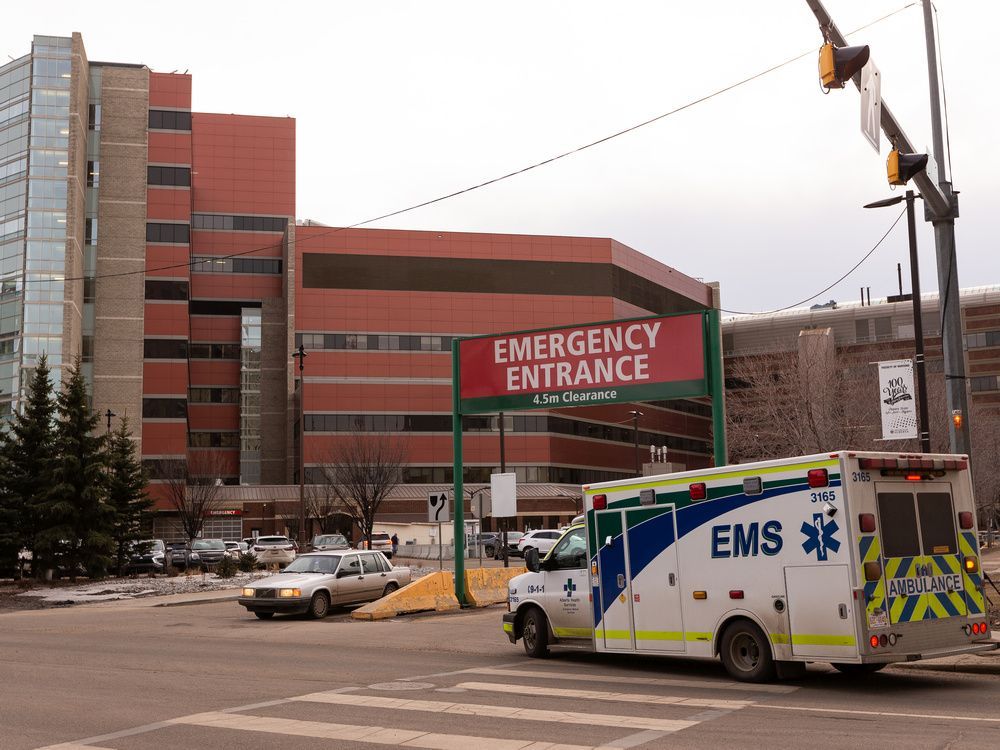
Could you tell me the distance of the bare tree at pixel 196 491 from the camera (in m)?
64.6

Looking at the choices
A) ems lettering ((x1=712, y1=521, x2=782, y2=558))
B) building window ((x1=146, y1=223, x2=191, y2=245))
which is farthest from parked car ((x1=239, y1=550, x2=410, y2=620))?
building window ((x1=146, y1=223, x2=191, y2=245))

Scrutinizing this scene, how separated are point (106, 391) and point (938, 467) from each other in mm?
84552

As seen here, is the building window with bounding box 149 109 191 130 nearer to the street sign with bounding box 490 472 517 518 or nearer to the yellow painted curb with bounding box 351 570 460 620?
the street sign with bounding box 490 472 517 518

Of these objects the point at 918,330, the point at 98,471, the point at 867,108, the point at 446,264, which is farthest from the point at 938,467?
the point at 446,264

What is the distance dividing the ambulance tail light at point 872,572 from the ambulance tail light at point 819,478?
901 millimetres

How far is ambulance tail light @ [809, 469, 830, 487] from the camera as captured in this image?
35.5 feet

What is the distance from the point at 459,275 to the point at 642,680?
8090 centimetres

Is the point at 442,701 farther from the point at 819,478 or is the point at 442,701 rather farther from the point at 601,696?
the point at 819,478

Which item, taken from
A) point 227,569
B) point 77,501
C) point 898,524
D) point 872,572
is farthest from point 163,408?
point 872,572

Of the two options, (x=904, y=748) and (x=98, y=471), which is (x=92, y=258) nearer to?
(x=98, y=471)

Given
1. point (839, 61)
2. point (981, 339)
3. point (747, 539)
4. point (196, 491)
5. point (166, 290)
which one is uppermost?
point (166, 290)

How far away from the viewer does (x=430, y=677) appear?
41.4 ft

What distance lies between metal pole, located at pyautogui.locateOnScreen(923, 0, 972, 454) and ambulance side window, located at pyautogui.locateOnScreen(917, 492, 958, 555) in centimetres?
428

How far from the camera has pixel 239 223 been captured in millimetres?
99500
